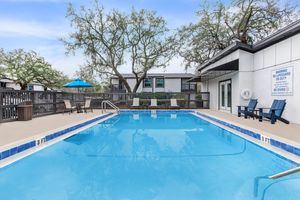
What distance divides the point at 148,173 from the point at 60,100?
11.2 meters

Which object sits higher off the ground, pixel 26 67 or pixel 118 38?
pixel 118 38

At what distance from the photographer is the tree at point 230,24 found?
20.0 m

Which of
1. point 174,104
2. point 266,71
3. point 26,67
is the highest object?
point 26,67

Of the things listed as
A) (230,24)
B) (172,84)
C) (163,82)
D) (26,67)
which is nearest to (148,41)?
(230,24)

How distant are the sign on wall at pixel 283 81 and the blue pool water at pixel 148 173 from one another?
3.71 metres

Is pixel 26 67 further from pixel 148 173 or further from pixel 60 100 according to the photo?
pixel 148 173

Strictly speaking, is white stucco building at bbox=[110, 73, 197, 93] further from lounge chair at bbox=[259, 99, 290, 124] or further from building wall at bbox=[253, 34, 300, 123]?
lounge chair at bbox=[259, 99, 290, 124]

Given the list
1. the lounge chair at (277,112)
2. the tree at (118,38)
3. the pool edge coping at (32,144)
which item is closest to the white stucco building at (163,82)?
the tree at (118,38)

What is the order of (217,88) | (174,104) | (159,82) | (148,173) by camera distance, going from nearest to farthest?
(148,173) → (217,88) → (174,104) → (159,82)

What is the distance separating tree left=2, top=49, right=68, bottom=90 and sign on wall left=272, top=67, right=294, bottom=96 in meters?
23.1

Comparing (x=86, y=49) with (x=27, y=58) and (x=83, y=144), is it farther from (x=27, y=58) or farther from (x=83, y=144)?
(x=83, y=144)

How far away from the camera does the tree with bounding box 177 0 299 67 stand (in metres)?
20.0

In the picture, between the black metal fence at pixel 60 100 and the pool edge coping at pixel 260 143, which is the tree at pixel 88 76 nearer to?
the black metal fence at pixel 60 100

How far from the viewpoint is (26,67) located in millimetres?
24938
